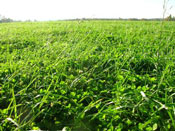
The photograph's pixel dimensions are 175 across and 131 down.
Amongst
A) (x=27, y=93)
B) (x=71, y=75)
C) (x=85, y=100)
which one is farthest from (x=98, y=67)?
(x=27, y=93)

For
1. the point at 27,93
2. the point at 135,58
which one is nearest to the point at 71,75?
the point at 27,93

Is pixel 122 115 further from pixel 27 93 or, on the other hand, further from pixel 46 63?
pixel 46 63

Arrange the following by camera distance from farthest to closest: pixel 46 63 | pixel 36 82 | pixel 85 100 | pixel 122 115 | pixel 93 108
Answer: pixel 46 63
pixel 36 82
pixel 85 100
pixel 93 108
pixel 122 115

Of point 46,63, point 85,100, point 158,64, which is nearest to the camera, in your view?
point 85,100

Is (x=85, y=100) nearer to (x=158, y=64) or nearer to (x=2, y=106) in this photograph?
(x=2, y=106)

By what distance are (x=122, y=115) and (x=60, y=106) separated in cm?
70

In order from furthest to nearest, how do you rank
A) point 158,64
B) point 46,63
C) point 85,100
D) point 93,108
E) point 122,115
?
point 46,63 < point 158,64 < point 85,100 < point 93,108 < point 122,115

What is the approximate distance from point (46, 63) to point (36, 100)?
1031mm

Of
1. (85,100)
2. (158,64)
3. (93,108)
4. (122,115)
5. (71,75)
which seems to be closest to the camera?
(122,115)

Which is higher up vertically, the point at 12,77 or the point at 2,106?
the point at 12,77

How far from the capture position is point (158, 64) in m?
2.56

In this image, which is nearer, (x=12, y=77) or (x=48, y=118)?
(x=48, y=118)

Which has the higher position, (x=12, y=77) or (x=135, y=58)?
(x=135, y=58)

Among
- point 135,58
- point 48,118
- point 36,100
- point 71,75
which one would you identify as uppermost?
point 135,58
